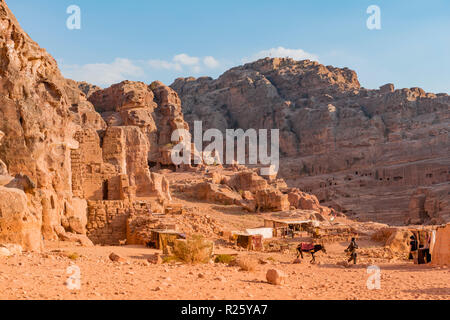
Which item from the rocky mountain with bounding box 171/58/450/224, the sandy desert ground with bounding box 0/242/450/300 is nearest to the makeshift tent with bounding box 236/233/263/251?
the sandy desert ground with bounding box 0/242/450/300

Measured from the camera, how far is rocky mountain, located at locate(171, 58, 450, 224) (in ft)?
173

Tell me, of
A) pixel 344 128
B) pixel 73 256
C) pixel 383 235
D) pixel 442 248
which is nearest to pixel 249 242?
pixel 383 235

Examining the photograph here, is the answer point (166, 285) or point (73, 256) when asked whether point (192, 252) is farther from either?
point (166, 285)

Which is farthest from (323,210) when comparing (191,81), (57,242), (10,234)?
(191,81)

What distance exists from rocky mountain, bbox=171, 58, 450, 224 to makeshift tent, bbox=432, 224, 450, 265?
91.7 feet

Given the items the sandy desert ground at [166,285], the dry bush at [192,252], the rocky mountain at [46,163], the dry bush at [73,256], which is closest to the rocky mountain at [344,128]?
the rocky mountain at [46,163]

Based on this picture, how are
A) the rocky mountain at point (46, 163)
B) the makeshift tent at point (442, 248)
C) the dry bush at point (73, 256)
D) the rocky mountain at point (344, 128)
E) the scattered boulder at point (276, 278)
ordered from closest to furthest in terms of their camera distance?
1. the scattered boulder at point (276, 278)
2. the dry bush at point (73, 256)
3. the rocky mountain at point (46, 163)
4. the makeshift tent at point (442, 248)
5. the rocky mountain at point (344, 128)

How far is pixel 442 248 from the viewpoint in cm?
1273

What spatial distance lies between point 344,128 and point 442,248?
61678 millimetres

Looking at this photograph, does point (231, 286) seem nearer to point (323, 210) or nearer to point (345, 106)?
point (323, 210)

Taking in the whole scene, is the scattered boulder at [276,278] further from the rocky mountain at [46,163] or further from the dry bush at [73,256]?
the rocky mountain at [46,163]

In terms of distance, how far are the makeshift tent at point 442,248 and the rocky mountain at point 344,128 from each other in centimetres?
2796

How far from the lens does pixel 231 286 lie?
7.20 meters

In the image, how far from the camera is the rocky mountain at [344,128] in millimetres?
52688
